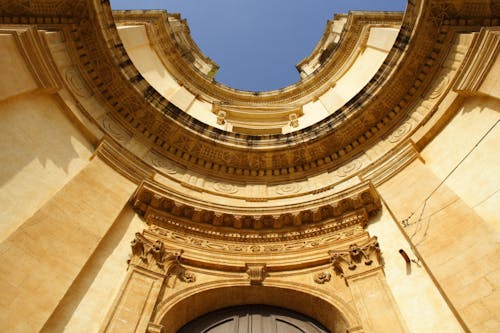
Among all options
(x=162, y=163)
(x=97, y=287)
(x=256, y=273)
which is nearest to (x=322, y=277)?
(x=256, y=273)

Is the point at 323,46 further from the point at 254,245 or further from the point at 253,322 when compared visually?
the point at 253,322

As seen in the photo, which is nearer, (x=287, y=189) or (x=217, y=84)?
(x=287, y=189)

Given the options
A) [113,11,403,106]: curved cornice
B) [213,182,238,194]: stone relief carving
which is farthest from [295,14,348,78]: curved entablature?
[213,182,238,194]: stone relief carving

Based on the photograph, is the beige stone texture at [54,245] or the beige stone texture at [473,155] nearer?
the beige stone texture at [54,245]

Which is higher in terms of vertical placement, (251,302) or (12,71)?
(12,71)

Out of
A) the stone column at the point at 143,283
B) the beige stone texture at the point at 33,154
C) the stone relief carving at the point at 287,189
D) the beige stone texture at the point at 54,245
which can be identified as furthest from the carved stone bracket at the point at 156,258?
the stone relief carving at the point at 287,189

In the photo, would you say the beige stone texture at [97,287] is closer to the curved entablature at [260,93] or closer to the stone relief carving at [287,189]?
the stone relief carving at [287,189]

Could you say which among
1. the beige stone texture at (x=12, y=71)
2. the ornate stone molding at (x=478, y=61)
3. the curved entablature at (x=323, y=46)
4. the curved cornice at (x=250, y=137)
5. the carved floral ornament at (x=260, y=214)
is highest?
the curved entablature at (x=323, y=46)

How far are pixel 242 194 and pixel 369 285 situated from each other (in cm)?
504

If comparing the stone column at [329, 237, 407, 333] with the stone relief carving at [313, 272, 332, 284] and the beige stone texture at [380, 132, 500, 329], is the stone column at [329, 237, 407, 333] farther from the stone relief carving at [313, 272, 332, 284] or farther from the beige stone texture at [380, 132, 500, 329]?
the beige stone texture at [380, 132, 500, 329]

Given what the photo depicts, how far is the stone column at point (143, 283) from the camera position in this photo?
6.18 m

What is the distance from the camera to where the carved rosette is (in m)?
7.29

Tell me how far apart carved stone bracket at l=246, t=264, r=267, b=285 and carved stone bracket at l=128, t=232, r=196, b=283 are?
1.22 meters

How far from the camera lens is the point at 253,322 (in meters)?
7.52
